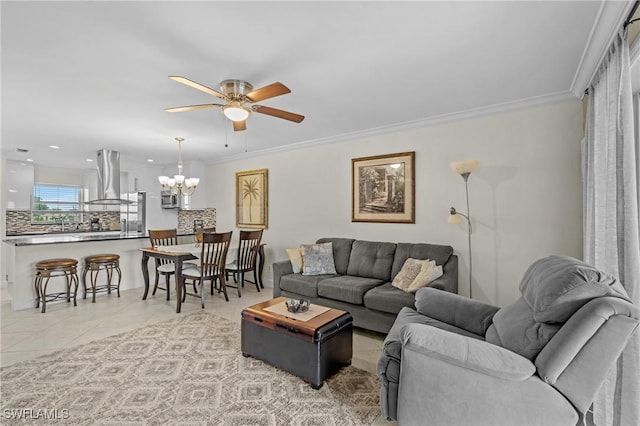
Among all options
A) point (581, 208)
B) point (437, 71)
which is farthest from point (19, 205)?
point (581, 208)

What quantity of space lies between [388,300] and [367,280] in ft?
1.95

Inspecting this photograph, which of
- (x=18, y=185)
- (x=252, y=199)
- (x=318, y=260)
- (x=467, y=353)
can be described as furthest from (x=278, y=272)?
(x=18, y=185)

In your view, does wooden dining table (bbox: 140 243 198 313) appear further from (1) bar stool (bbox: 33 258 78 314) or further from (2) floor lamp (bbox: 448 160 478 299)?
(2) floor lamp (bbox: 448 160 478 299)

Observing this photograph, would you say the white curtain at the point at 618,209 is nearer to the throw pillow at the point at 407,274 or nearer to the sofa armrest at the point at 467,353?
the sofa armrest at the point at 467,353

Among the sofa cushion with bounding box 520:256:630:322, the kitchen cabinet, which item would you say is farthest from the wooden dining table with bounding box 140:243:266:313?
the sofa cushion with bounding box 520:256:630:322

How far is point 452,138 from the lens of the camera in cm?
365

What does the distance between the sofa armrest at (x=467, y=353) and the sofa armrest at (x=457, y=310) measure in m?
0.70

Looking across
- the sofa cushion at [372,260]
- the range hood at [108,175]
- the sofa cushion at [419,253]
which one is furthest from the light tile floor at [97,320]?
the range hood at [108,175]

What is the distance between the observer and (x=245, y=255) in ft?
16.3

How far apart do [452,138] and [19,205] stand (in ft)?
26.8

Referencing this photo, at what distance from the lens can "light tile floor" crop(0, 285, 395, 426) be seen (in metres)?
2.96

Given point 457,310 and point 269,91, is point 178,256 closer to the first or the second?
point 269,91

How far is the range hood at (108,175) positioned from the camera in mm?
5391

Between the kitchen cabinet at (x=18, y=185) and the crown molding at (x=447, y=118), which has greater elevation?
the crown molding at (x=447, y=118)
